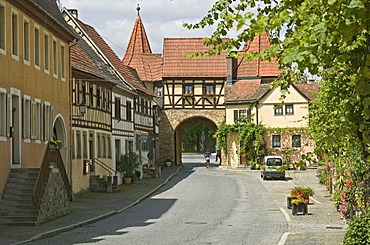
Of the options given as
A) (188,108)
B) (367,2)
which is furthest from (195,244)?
(188,108)

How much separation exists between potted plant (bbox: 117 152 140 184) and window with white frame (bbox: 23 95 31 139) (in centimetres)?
2080

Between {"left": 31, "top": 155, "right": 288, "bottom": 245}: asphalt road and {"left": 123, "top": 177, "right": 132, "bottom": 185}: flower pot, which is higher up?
{"left": 123, "top": 177, "right": 132, "bottom": 185}: flower pot

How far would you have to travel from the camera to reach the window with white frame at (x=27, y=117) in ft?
90.1

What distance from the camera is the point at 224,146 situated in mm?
71625

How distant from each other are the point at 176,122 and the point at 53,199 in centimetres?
4838

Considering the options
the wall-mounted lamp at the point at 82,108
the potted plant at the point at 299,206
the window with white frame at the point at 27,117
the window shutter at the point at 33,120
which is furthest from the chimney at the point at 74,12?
the potted plant at the point at 299,206

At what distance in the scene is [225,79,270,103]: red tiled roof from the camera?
70787 mm

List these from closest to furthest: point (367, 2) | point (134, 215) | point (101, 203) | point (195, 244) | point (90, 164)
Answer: point (367, 2)
point (195, 244)
point (134, 215)
point (101, 203)
point (90, 164)

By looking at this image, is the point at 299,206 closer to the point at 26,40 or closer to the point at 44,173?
the point at 44,173

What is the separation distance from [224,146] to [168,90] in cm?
796

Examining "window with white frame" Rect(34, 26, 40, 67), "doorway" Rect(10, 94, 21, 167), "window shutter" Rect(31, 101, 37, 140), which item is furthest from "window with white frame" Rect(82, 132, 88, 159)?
"doorway" Rect(10, 94, 21, 167)

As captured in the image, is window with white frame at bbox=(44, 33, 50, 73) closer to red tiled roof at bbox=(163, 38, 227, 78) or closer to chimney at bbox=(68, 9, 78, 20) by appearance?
chimney at bbox=(68, 9, 78, 20)

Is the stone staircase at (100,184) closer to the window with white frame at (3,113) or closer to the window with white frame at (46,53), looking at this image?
the window with white frame at (46,53)

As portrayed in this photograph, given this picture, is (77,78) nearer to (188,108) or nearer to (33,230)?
(33,230)
